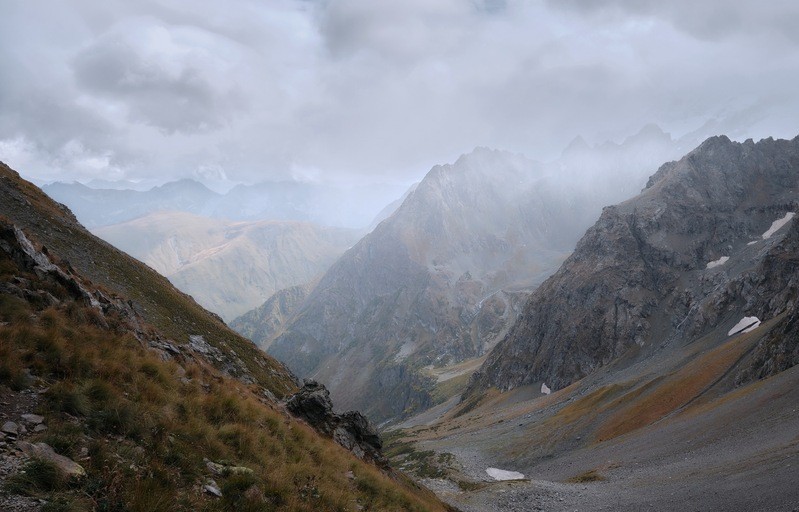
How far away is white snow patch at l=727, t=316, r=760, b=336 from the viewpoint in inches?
3730

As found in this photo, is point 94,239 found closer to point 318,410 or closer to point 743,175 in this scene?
point 318,410

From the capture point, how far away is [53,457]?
25.7 ft

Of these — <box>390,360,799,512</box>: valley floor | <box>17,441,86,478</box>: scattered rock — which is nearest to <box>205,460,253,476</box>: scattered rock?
<box>17,441,86,478</box>: scattered rock

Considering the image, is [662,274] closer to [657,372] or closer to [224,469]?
[657,372]

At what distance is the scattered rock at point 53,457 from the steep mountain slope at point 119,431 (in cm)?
2

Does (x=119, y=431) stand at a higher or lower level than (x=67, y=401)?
lower

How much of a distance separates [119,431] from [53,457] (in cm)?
197

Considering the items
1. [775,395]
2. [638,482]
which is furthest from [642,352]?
[638,482]

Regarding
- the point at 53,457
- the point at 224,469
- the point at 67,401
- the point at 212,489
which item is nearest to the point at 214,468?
the point at 224,469

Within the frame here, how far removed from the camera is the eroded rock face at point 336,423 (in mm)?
25469

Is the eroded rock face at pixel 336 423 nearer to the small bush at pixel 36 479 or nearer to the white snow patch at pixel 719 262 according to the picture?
the small bush at pixel 36 479

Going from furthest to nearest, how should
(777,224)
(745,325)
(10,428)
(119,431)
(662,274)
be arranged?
(777,224), (662,274), (745,325), (119,431), (10,428)

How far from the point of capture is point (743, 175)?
194125mm

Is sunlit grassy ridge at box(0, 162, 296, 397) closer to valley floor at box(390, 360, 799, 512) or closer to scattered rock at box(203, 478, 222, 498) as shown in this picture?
valley floor at box(390, 360, 799, 512)
